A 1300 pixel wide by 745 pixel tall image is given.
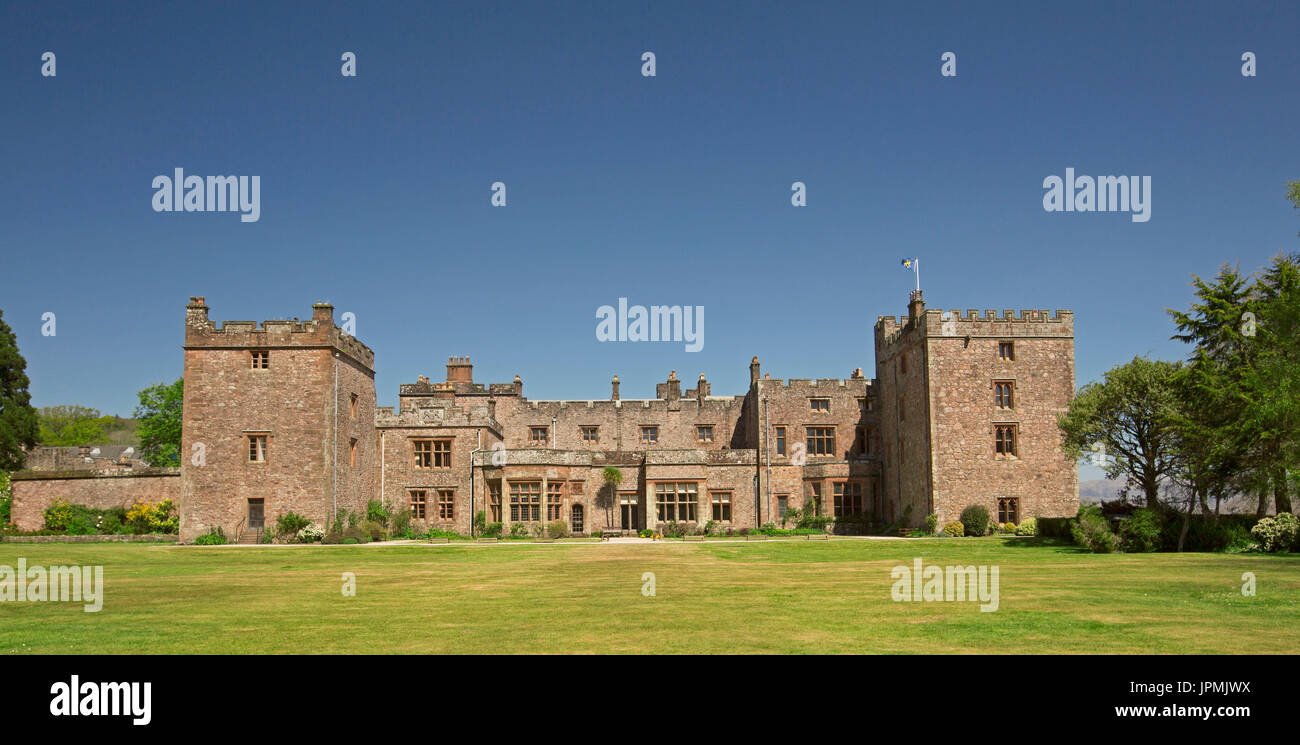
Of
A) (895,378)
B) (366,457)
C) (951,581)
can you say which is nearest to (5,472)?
(366,457)

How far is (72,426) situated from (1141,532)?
9294 cm

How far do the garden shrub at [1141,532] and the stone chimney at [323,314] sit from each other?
105 ft

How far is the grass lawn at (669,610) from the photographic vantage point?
429 inches

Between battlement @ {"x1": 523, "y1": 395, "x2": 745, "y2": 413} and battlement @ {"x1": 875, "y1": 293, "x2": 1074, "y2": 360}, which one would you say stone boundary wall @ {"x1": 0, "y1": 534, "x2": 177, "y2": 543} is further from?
battlement @ {"x1": 875, "y1": 293, "x2": 1074, "y2": 360}

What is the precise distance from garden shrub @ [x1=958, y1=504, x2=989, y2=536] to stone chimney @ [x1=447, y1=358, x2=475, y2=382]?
96.3 feet

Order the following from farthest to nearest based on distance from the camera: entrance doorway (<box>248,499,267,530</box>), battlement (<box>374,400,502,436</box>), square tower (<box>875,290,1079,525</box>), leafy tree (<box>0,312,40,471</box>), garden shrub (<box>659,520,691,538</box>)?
leafy tree (<box>0,312,40,471</box>)
battlement (<box>374,400,502,436</box>)
garden shrub (<box>659,520,691,538</box>)
square tower (<box>875,290,1079,525</box>)
entrance doorway (<box>248,499,267,530</box>)

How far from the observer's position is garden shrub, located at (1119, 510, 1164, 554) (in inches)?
1099

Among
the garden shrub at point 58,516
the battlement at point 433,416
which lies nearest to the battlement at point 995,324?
the battlement at point 433,416

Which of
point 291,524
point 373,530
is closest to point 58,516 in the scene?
point 291,524

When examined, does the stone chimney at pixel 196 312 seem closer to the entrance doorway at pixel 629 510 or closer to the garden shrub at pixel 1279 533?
the entrance doorway at pixel 629 510

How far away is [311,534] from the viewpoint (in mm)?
38812

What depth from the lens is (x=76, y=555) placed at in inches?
1129

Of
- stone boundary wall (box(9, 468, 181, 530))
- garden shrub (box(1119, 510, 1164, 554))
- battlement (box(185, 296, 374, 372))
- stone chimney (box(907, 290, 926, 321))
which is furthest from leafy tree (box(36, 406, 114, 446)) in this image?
garden shrub (box(1119, 510, 1164, 554))

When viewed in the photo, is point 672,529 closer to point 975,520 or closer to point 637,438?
point 637,438
